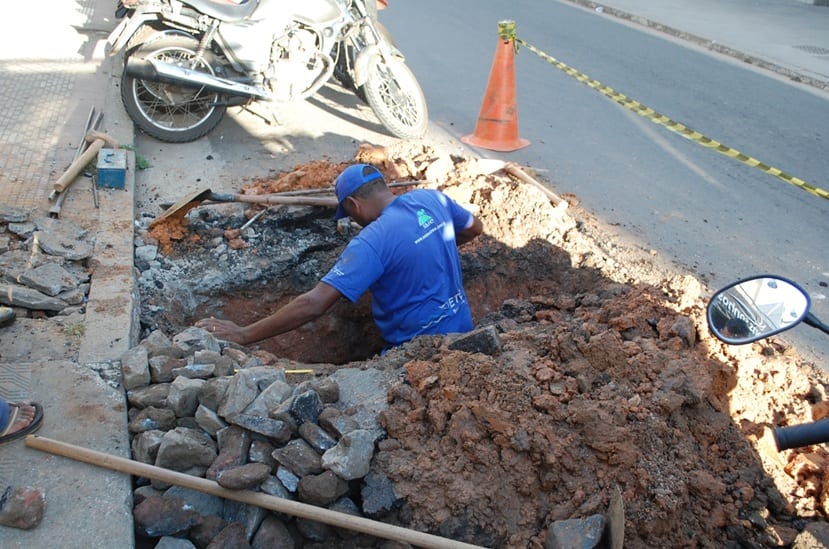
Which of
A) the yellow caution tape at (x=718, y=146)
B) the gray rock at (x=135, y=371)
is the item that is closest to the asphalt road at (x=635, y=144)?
the yellow caution tape at (x=718, y=146)

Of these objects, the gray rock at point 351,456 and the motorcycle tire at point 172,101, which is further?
the motorcycle tire at point 172,101

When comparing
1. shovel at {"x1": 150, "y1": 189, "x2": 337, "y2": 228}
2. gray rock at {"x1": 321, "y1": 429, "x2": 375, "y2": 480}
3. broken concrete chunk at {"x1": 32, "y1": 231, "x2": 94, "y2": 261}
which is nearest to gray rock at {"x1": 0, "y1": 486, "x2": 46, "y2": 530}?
gray rock at {"x1": 321, "y1": 429, "x2": 375, "y2": 480}

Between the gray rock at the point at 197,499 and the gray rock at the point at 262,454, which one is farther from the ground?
the gray rock at the point at 262,454

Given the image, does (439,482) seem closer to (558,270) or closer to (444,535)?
(444,535)

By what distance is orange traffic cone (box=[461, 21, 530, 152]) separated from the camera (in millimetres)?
7219

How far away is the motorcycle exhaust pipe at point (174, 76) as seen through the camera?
6.45m

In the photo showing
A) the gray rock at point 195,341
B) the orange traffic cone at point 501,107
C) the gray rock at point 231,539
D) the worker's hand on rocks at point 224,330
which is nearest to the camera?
the gray rock at point 231,539

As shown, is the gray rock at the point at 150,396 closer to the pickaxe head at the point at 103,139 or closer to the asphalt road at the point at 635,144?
the asphalt road at the point at 635,144

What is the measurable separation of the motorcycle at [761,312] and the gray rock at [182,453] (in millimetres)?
1969

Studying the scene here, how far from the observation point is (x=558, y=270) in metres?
5.16

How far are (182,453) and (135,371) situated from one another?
62cm

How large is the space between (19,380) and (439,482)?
Result: 195 cm

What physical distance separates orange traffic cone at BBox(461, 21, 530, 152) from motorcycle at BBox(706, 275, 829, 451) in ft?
16.7

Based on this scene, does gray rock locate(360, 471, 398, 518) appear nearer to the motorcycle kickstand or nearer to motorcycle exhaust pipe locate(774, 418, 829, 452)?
motorcycle exhaust pipe locate(774, 418, 829, 452)
